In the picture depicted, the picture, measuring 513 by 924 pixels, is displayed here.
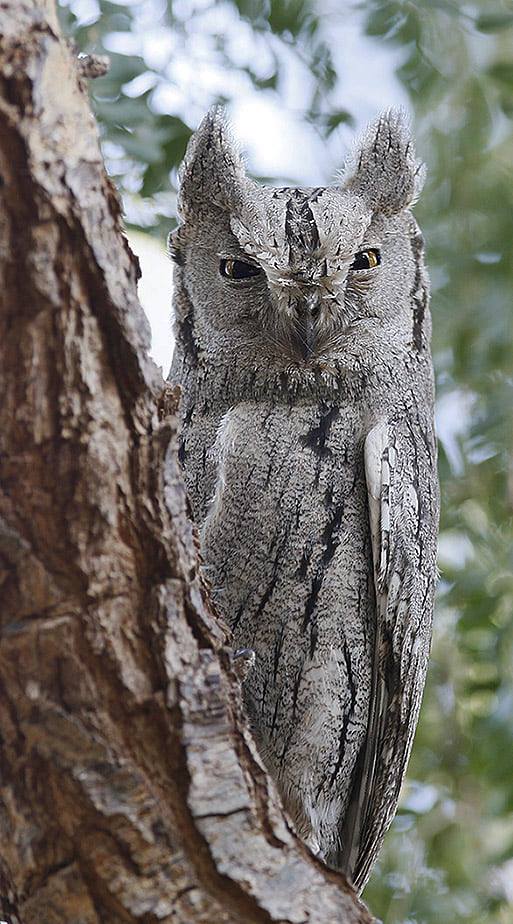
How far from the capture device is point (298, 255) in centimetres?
202

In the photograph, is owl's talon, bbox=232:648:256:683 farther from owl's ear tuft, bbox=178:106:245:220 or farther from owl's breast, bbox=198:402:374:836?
owl's ear tuft, bbox=178:106:245:220

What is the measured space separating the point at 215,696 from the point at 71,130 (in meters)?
0.63

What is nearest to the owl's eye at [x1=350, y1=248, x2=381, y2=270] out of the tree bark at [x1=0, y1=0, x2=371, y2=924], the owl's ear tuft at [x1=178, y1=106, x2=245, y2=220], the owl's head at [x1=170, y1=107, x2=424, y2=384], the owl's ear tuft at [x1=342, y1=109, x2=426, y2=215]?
the owl's head at [x1=170, y1=107, x2=424, y2=384]

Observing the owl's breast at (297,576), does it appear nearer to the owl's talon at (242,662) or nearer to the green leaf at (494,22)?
the owl's talon at (242,662)

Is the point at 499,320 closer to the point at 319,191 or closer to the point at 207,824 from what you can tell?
the point at 319,191

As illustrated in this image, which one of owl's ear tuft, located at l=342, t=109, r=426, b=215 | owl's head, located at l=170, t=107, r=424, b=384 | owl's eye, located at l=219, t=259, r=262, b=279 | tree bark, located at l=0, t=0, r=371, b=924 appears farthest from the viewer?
owl's ear tuft, located at l=342, t=109, r=426, b=215

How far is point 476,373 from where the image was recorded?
3006mm

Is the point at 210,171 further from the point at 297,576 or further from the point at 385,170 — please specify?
the point at 297,576

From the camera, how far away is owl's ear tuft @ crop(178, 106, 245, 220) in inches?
87.0

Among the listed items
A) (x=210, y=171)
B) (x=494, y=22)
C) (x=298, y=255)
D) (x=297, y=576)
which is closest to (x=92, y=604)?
(x=297, y=576)

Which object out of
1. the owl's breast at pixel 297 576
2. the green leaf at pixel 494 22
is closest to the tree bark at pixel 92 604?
the owl's breast at pixel 297 576

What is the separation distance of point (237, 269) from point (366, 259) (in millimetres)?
264

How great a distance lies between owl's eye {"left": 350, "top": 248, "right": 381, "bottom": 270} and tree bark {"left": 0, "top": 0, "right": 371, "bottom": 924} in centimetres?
107

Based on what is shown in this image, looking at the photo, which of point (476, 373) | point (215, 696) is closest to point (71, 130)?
point (215, 696)
